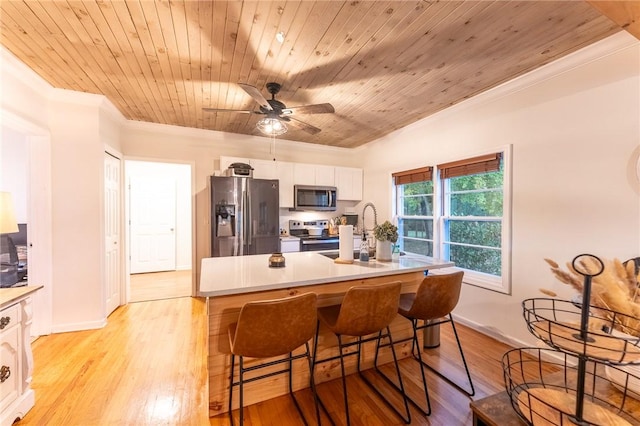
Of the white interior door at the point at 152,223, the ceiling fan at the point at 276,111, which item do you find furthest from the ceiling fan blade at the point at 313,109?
the white interior door at the point at 152,223

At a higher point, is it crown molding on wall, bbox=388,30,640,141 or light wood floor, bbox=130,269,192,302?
crown molding on wall, bbox=388,30,640,141

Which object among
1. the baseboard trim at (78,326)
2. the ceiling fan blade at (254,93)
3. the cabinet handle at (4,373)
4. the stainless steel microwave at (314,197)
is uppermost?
the ceiling fan blade at (254,93)

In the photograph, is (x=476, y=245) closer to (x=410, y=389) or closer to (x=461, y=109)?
(x=461, y=109)

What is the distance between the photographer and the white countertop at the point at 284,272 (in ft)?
5.35

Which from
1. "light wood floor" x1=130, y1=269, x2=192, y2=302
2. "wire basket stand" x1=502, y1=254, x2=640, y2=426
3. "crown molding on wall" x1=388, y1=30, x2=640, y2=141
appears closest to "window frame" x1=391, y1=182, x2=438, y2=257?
"crown molding on wall" x1=388, y1=30, x2=640, y2=141

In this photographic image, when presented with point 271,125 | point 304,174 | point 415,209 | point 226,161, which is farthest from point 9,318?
point 415,209

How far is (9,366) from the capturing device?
165cm

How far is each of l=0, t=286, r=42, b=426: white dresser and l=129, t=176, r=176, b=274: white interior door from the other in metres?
4.24

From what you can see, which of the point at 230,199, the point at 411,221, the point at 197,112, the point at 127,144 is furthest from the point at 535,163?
Result: the point at 127,144

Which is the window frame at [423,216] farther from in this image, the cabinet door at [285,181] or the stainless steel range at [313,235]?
the cabinet door at [285,181]

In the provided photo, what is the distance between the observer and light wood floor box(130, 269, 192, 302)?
418 cm

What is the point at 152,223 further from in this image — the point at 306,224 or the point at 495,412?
the point at 495,412

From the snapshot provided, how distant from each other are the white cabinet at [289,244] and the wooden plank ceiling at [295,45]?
6.89 feet

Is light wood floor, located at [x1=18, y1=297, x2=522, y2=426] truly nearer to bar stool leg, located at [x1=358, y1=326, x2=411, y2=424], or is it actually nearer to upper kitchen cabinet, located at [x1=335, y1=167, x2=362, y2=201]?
bar stool leg, located at [x1=358, y1=326, x2=411, y2=424]
